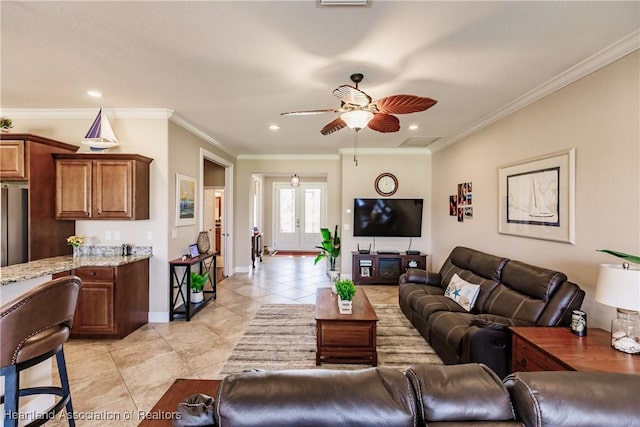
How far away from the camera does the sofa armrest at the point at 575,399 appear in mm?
816

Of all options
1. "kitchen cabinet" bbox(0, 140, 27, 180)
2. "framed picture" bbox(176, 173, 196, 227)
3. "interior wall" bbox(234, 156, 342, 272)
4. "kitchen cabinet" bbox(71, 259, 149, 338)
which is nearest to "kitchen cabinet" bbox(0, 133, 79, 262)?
"kitchen cabinet" bbox(0, 140, 27, 180)

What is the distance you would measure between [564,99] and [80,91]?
494 centimetres

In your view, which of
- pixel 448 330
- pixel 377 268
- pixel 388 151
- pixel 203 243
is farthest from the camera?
pixel 388 151

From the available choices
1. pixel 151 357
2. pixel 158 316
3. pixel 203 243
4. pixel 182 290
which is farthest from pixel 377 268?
pixel 151 357

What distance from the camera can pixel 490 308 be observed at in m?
3.08

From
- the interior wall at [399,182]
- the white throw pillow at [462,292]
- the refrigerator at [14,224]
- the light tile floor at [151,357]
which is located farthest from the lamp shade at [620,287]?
the refrigerator at [14,224]

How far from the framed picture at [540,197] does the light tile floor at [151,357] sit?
2.26 meters

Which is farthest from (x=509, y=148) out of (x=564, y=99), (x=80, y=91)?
(x=80, y=91)

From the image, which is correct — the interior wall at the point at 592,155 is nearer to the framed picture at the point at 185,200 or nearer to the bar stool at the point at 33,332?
the bar stool at the point at 33,332

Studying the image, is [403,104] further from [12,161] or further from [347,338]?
[12,161]

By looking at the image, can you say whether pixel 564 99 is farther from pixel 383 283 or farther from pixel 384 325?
pixel 383 283

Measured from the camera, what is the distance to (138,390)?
97.0 inches

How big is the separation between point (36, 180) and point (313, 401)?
420 cm

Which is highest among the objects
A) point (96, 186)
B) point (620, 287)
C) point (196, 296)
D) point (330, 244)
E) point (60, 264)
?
point (96, 186)
